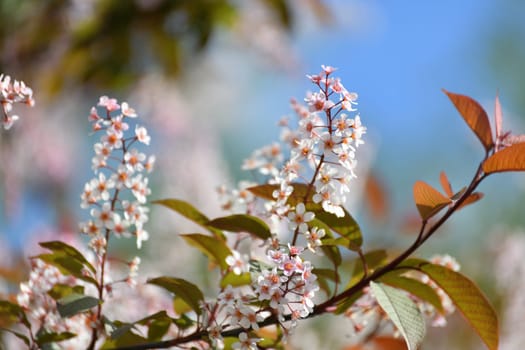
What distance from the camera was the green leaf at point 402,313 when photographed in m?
0.54

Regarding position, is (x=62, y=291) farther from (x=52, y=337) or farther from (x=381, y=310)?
(x=381, y=310)

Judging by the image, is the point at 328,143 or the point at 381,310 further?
the point at 381,310

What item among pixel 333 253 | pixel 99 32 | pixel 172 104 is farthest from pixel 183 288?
pixel 172 104

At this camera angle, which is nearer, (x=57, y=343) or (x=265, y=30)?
(x=57, y=343)

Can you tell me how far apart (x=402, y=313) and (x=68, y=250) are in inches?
10.9

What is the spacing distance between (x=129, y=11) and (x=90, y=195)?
842mm

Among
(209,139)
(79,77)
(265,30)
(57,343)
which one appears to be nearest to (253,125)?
(209,139)

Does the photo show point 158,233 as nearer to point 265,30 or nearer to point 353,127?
point 265,30

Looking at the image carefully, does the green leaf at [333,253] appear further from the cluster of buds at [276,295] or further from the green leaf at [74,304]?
the green leaf at [74,304]

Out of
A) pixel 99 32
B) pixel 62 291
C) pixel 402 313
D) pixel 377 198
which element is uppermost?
pixel 99 32

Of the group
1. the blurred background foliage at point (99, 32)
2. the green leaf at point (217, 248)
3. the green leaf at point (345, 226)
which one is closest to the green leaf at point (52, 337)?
the green leaf at point (217, 248)

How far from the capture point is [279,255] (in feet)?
1.77

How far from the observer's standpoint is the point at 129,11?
1372 millimetres

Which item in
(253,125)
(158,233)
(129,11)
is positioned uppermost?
(253,125)
